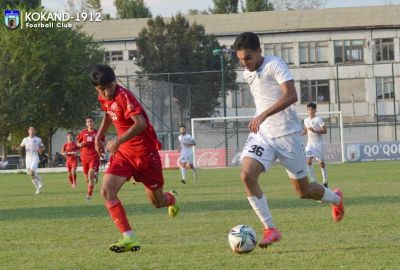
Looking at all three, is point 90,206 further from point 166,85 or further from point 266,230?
point 166,85

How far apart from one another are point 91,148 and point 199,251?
47.6ft

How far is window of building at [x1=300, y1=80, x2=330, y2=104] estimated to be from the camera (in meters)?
64.2

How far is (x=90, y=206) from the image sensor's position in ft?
61.2

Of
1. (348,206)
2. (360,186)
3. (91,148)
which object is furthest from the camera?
(91,148)

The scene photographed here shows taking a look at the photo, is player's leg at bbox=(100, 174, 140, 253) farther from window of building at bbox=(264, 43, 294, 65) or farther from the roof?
window of building at bbox=(264, 43, 294, 65)

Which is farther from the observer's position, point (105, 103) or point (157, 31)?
point (157, 31)

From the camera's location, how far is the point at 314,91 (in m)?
66.4

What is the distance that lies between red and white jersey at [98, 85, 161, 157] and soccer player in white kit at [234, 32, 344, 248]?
3.99 ft

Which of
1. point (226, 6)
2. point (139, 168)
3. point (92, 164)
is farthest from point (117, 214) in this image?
point (226, 6)

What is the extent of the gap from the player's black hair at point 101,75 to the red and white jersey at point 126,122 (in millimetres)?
216

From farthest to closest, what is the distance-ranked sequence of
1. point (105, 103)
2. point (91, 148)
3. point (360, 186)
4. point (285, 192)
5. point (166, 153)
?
point (166, 153)
point (91, 148)
point (360, 186)
point (285, 192)
point (105, 103)

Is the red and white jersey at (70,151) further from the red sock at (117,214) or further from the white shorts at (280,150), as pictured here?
the white shorts at (280,150)

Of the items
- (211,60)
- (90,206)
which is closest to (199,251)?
(90,206)

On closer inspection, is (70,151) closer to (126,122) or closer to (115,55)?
(126,122)
